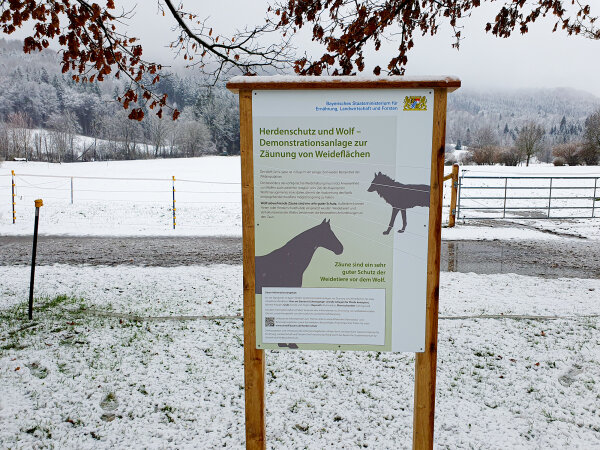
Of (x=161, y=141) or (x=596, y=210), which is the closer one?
(x=596, y=210)

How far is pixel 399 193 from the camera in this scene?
96.3 inches

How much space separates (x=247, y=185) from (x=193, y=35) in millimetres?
3899

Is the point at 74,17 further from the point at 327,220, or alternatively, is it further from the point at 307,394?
the point at 307,394

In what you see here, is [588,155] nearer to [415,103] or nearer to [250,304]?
[415,103]

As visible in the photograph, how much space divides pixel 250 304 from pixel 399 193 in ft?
3.37

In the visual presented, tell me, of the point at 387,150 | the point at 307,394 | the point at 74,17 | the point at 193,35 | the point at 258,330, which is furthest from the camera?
the point at 193,35

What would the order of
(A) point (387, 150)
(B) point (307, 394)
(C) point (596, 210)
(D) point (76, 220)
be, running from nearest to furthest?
(A) point (387, 150) → (B) point (307, 394) → (D) point (76, 220) → (C) point (596, 210)

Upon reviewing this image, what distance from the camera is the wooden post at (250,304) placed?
8.10 ft

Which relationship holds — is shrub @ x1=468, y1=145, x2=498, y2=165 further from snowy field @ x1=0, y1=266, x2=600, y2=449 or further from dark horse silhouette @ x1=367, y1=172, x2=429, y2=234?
dark horse silhouette @ x1=367, y1=172, x2=429, y2=234

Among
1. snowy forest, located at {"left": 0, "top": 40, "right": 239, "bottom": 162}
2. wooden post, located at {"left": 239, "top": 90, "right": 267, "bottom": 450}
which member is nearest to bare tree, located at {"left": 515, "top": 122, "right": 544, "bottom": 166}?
snowy forest, located at {"left": 0, "top": 40, "right": 239, "bottom": 162}

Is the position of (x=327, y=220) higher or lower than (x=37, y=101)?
lower

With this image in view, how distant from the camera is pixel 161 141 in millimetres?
79125

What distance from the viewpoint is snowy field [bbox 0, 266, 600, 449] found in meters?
3.39

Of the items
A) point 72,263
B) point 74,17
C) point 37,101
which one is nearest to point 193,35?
point 74,17
